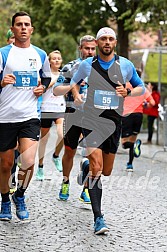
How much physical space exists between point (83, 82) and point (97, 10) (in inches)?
682

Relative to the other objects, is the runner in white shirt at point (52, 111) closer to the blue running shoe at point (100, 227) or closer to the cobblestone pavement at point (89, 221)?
the cobblestone pavement at point (89, 221)

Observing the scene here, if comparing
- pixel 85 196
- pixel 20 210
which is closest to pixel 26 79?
pixel 20 210

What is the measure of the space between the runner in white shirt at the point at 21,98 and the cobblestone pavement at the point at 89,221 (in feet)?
1.93

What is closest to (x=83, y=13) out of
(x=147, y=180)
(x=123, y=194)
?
(x=147, y=180)

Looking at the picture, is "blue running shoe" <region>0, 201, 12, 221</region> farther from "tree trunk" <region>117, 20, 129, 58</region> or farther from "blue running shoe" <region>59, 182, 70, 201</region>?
"tree trunk" <region>117, 20, 129, 58</region>

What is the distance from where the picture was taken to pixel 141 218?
7.58 metres

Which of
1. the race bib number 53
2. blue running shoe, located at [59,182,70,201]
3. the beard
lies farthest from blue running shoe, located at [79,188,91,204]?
the beard

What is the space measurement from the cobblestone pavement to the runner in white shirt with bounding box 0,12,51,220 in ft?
1.93

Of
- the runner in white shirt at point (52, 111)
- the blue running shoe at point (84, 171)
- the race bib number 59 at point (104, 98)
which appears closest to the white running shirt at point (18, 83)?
the race bib number 59 at point (104, 98)

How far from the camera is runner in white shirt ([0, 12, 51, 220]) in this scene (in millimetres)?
6898

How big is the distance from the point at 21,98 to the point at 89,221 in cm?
154

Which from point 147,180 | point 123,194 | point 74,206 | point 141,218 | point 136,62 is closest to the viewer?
point 141,218

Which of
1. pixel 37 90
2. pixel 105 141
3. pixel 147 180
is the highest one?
pixel 37 90

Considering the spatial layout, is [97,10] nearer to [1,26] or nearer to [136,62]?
[136,62]
